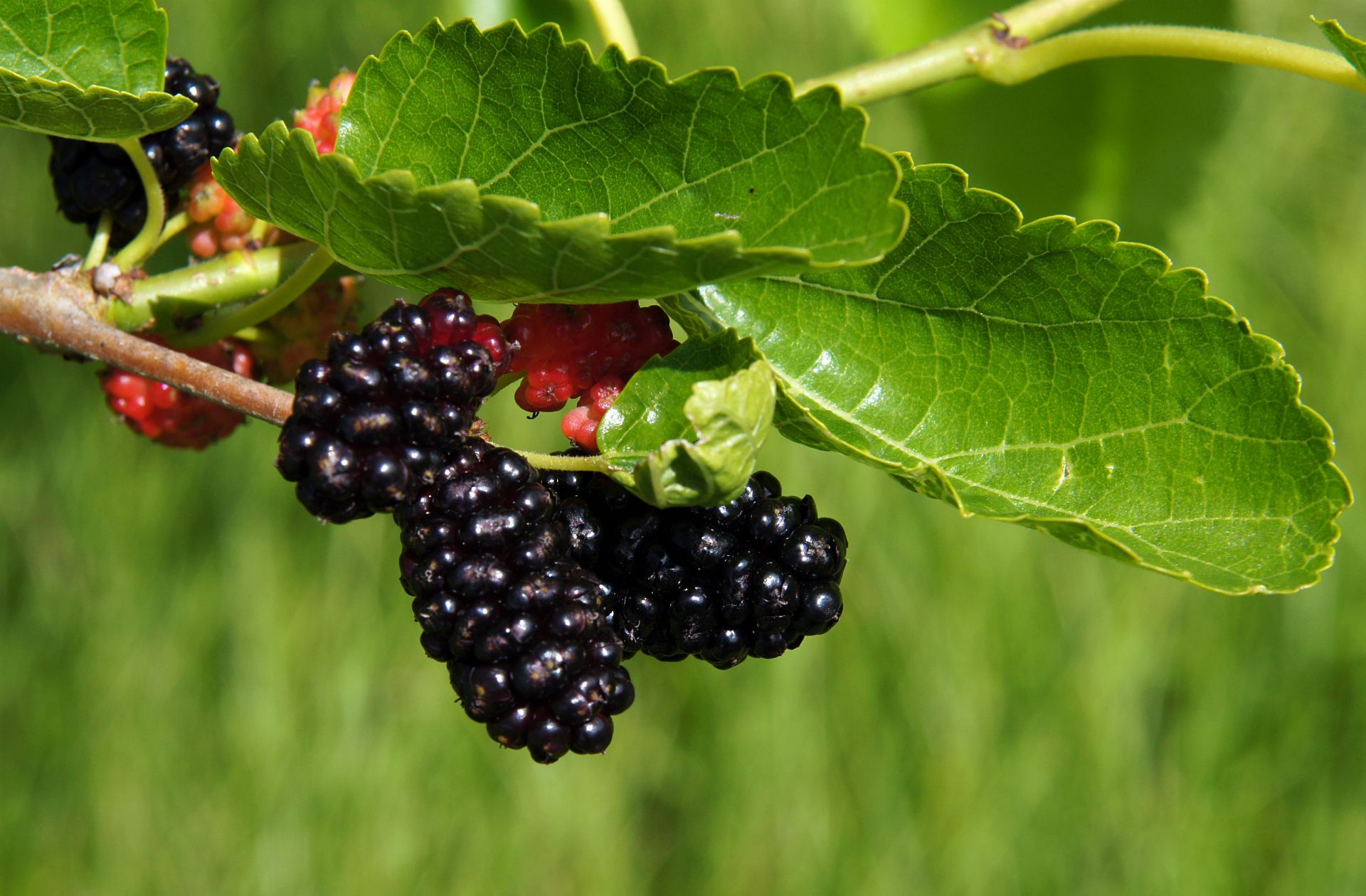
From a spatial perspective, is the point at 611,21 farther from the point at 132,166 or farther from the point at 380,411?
the point at 380,411

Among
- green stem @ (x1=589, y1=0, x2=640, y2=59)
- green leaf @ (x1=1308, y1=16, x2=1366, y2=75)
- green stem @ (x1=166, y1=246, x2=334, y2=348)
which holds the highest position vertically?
green stem @ (x1=589, y1=0, x2=640, y2=59)

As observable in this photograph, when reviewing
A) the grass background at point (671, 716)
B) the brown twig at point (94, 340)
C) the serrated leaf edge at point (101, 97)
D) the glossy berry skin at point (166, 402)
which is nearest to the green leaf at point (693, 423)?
the brown twig at point (94, 340)

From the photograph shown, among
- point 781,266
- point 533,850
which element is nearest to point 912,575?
point 533,850

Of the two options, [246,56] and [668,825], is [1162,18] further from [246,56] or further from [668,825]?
[246,56]

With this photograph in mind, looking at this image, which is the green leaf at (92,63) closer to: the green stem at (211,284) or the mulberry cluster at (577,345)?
the green stem at (211,284)

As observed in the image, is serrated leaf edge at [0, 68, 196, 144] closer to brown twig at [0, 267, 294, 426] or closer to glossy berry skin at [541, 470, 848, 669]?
brown twig at [0, 267, 294, 426]

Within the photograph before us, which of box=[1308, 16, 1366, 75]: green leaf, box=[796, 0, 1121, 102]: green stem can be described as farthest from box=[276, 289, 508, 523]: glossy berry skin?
box=[1308, 16, 1366, 75]: green leaf
